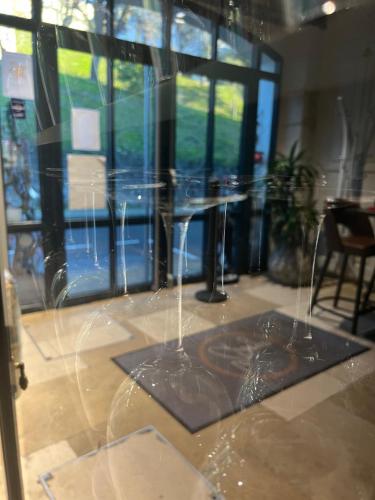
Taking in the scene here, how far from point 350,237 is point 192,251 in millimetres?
1288

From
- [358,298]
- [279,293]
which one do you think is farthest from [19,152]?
[358,298]

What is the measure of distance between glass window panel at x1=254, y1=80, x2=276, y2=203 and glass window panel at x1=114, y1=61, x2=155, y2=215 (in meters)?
0.74

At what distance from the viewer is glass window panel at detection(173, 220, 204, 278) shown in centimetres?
281

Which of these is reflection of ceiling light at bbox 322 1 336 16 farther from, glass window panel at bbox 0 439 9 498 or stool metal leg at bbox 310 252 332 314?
glass window panel at bbox 0 439 9 498

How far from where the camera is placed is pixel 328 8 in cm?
→ 147

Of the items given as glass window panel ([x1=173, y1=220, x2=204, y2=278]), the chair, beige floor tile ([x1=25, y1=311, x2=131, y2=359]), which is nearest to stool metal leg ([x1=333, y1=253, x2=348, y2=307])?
the chair

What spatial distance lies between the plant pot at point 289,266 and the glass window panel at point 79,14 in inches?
103

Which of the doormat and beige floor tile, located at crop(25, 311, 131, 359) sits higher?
beige floor tile, located at crop(25, 311, 131, 359)

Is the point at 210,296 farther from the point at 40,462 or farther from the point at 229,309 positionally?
the point at 40,462

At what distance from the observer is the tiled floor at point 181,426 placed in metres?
1.28

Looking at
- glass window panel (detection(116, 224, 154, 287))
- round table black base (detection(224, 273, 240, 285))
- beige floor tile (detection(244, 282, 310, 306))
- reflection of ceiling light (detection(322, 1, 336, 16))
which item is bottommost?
beige floor tile (detection(244, 282, 310, 306))

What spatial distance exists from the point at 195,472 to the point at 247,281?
2.14 metres

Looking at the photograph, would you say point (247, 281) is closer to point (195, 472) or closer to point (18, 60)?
point (195, 472)

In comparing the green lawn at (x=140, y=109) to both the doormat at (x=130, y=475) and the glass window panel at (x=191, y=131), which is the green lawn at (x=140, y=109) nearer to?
the glass window panel at (x=191, y=131)
